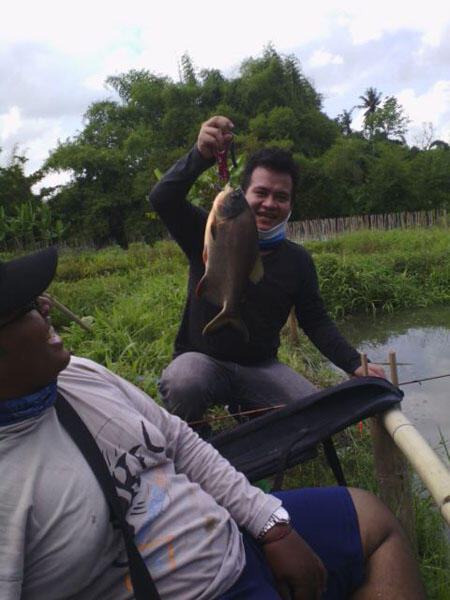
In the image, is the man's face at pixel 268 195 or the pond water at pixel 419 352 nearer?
the man's face at pixel 268 195

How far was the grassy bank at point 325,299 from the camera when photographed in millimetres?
3105

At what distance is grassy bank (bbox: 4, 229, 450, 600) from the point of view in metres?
3.11

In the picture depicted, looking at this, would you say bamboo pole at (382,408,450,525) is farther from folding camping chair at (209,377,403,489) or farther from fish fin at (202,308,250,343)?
fish fin at (202,308,250,343)

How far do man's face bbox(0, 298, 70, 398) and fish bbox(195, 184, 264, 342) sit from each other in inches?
36.3

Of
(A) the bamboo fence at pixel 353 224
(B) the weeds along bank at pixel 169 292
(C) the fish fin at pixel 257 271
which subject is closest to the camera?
(C) the fish fin at pixel 257 271

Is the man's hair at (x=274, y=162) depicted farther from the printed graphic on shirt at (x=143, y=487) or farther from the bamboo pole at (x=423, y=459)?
the printed graphic on shirt at (x=143, y=487)

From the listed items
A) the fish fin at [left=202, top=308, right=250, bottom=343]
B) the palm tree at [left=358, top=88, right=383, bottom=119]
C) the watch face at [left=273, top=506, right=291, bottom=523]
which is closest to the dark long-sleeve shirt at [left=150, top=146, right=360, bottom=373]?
the fish fin at [left=202, top=308, right=250, bottom=343]

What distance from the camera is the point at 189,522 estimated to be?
4.73 ft

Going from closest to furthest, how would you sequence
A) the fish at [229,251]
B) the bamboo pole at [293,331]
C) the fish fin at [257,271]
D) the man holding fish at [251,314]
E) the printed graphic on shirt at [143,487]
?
the printed graphic on shirt at [143,487], the fish at [229,251], the fish fin at [257,271], the man holding fish at [251,314], the bamboo pole at [293,331]

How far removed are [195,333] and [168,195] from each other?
Answer: 82 centimetres

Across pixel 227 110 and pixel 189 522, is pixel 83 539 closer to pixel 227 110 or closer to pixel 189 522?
pixel 189 522

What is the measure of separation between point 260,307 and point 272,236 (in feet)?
1.34

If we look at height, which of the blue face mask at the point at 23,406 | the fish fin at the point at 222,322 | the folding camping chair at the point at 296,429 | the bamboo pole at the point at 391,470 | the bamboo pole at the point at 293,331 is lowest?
the bamboo pole at the point at 293,331

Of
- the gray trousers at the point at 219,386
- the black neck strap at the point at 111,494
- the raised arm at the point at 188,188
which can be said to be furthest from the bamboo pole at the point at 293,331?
the black neck strap at the point at 111,494
